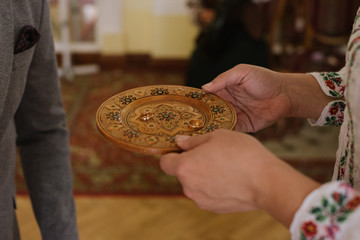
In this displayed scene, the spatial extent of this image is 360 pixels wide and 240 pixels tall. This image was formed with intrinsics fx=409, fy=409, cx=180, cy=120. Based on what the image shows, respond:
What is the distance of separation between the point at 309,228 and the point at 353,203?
69 millimetres

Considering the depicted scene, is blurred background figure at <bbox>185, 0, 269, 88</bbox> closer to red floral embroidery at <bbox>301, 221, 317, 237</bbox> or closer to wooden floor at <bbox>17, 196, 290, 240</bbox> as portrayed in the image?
wooden floor at <bbox>17, 196, 290, 240</bbox>

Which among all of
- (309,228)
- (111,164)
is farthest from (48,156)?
(111,164)

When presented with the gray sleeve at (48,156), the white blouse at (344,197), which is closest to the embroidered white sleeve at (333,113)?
the white blouse at (344,197)

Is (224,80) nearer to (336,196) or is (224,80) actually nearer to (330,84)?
(330,84)

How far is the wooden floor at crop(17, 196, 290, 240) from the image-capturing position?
2.17 meters

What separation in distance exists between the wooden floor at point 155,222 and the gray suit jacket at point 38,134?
118 centimetres

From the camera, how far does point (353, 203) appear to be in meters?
0.56

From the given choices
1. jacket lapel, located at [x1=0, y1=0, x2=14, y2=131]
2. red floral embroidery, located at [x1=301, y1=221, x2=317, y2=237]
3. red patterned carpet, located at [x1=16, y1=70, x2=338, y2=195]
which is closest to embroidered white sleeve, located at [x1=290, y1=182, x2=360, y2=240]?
red floral embroidery, located at [x1=301, y1=221, x2=317, y2=237]

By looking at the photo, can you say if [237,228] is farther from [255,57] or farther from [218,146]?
[218,146]

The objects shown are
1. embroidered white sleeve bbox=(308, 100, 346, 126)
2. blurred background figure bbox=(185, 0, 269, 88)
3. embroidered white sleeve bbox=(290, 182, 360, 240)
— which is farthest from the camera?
blurred background figure bbox=(185, 0, 269, 88)

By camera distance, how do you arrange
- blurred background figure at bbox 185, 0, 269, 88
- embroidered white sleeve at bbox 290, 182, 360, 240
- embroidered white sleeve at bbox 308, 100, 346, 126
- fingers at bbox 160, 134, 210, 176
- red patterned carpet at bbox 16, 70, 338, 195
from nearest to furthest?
embroidered white sleeve at bbox 290, 182, 360, 240
fingers at bbox 160, 134, 210, 176
embroidered white sleeve at bbox 308, 100, 346, 126
red patterned carpet at bbox 16, 70, 338, 195
blurred background figure at bbox 185, 0, 269, 88

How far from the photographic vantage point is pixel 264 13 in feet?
9.96

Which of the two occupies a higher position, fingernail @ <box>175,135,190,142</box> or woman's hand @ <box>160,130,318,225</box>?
fingernail @ <box>175,135,190,142</box>

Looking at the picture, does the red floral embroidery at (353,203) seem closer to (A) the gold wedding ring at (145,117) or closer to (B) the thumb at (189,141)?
(B) the thumb at (189,141)
